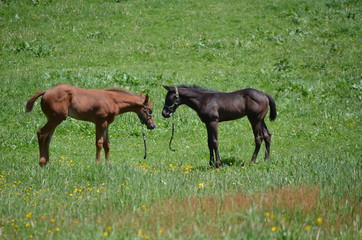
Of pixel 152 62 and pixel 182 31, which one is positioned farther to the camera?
pixel 182 31

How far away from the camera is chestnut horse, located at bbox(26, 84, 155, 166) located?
42.3 feet

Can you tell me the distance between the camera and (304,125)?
1761 cm

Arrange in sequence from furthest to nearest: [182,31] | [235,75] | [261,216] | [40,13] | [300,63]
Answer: [40,13] → [182,31] → [300,63] → [235,75] → [261,216]

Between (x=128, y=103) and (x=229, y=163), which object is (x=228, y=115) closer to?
(x=229, y=163)

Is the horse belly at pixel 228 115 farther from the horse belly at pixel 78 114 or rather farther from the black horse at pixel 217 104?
the horse belly at pixel 78 114

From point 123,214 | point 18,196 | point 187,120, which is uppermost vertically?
point 123,214

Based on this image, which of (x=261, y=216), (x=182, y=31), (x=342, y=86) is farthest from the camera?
(x=182, y=31)

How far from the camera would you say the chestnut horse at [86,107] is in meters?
12.9

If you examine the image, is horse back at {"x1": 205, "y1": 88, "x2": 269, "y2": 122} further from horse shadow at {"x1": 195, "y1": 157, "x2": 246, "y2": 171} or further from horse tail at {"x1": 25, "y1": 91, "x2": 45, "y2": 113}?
horse tail at {"x1": 25, "y1": 91, "x2": 45, "y2": 113}

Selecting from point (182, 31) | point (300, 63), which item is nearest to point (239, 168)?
point (300, 63)

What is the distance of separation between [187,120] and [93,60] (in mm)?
9698

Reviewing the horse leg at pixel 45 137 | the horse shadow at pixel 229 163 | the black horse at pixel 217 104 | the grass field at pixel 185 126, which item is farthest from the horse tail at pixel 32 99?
the horse shadow at pixel 229 163

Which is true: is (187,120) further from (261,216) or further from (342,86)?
(261,216)

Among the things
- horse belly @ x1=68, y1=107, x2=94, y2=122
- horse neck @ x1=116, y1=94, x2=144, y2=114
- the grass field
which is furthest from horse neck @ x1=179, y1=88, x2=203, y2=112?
horse belly @ x1=68, y1=107, x2=94, y2=122
